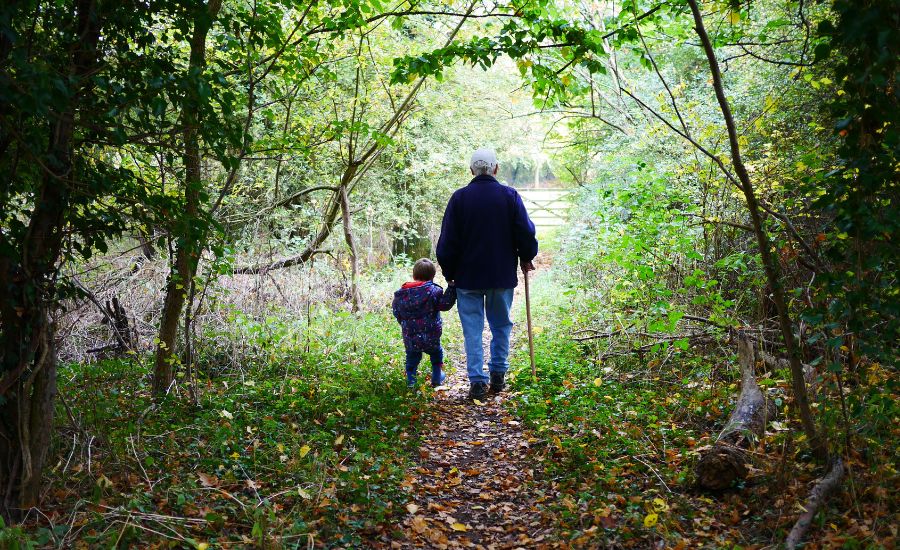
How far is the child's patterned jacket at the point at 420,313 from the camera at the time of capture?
6.70 meters

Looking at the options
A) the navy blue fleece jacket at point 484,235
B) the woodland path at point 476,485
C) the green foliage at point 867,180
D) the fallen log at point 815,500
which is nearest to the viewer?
the green foliage at point 867,180

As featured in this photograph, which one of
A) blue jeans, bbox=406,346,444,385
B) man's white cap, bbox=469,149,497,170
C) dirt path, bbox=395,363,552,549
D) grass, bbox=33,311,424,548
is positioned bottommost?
dirt path, bbox=395,363,552,549

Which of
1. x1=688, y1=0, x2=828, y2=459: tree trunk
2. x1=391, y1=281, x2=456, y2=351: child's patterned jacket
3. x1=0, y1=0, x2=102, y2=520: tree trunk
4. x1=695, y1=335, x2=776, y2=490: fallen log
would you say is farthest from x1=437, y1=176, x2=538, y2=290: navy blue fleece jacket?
x1=0, y1=0, x2=102, y2=520: tree trunk

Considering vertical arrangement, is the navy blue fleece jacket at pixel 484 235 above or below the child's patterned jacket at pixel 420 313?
above

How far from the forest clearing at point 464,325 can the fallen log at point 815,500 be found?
1 cm

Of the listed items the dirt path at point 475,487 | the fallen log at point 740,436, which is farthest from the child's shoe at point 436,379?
the fallen log at point 740,436

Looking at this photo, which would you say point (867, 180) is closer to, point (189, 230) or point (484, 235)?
point (189, 230)

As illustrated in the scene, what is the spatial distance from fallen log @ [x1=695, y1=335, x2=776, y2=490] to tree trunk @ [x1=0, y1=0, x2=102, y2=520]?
3.85 metres

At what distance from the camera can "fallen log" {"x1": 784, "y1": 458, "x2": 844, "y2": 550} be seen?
3135mm

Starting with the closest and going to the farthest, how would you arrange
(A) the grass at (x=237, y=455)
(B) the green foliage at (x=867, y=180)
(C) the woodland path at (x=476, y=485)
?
(B) the green foliage at (x=867, y=180) < (A) the grass at (x=237, y=455) < (C) the woodland path at (x=476, y=485)

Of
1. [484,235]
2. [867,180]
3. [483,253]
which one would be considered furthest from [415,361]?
[867,180]

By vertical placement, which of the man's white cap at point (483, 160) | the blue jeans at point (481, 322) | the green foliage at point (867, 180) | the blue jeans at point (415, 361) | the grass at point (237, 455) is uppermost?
the man's white cap at point (483, 160)

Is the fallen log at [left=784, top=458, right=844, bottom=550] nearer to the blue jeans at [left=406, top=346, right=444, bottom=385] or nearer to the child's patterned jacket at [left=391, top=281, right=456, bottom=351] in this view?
the child's patterned jacket at [left=391, top=281, right=456, bottom=351]

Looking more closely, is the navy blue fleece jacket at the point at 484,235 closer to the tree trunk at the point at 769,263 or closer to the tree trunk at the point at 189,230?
the tree trunk at the point at 189,230
